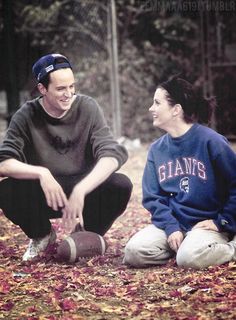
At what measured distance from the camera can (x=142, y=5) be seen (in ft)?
37.3

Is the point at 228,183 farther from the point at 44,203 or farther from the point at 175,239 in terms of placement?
the point at 44,203

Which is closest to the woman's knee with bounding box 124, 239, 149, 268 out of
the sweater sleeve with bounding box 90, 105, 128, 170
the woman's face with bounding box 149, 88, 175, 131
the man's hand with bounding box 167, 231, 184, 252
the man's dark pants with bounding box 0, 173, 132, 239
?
the man's hand with bounding box 167, 231, 184, 252

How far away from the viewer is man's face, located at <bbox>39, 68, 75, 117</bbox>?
4.27m

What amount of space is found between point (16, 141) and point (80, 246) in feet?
3.03

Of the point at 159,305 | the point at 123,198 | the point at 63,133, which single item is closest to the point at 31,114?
the point at 63,133

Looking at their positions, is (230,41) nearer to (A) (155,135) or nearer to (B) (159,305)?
(A) (155,135)

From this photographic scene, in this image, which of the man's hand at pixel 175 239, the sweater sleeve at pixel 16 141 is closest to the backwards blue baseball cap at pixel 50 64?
the sweater sleeve at pixel 16 141

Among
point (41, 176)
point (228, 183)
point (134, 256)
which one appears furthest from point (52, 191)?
point (228, 183)

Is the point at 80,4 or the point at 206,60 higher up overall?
the point at 80,4

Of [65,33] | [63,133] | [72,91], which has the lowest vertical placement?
[63,133]

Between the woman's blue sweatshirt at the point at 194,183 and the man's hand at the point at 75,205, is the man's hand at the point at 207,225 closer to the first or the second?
the woman's blue sweatshirt at the point at 194,183

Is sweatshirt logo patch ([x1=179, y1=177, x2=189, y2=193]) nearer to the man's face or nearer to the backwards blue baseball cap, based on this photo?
the man's face

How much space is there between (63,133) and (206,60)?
599cm

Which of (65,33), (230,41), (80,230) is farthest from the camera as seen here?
(65,33)
